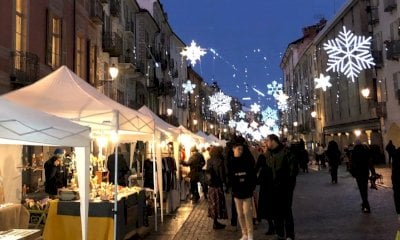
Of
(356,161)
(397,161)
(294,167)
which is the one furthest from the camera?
(356,161)

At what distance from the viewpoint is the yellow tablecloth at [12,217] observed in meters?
8.44

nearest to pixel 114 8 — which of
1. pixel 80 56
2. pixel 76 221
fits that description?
Result: pixel 80 56

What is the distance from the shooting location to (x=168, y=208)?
618 inches

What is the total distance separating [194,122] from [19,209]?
70082mm

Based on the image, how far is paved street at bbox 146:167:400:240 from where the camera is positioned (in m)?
10.7

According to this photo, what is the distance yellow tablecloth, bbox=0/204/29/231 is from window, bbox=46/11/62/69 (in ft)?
39.2

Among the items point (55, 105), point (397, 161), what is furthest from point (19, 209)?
point (397, 161)

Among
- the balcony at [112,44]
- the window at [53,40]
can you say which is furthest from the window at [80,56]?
the balcony at [112,44]

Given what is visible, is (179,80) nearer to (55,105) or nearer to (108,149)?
(108,149)

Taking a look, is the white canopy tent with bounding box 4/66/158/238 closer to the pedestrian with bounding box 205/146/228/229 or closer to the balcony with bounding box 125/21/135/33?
the pedestrian with bounding box 205/146/228/229

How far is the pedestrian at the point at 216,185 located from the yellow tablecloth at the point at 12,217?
14.7ft

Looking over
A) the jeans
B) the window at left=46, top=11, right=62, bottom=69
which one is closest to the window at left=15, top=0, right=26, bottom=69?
the window at left=46, top=11, right=62, bottom=69

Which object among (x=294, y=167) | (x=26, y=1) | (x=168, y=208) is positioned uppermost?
(x=26, y=1)

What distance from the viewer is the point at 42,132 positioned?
6.42m
